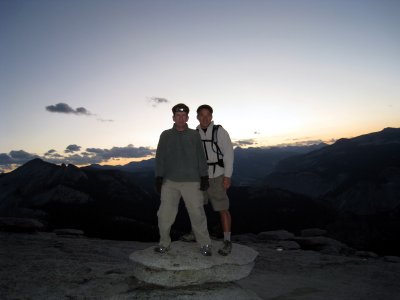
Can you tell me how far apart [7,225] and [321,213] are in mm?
132686

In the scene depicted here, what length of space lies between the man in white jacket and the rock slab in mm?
396

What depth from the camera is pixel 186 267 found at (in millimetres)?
7609

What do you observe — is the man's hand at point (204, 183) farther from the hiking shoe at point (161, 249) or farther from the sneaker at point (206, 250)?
the hiking shoe at point (161, 249)

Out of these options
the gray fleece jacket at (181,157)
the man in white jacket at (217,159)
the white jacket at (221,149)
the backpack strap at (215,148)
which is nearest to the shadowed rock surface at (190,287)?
the man in white jacket at (217,159)

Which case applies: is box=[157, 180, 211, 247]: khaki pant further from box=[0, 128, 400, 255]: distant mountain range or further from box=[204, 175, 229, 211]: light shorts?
box=[0, 128, 400, 255]: distant mountain range

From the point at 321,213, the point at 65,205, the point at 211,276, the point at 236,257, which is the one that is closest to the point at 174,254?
the point at 211,276

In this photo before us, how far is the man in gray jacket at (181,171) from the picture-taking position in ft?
25.1

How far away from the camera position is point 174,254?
26.5 feet

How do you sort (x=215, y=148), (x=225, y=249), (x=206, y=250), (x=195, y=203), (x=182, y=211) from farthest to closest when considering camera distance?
(x=182, y=211) → (x=225, y=249) → (x=215, y=148) → (x=206, y=250) → (x=195, y=203)

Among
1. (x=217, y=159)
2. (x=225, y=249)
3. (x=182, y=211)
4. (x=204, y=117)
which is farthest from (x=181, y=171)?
(x=182, y=211)

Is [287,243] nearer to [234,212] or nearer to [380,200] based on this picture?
[234,212]

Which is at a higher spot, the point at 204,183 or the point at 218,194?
the point at 204,183

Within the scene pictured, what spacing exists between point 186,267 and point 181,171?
2.33m

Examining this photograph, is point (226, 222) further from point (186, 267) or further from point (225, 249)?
point (186, 267)
